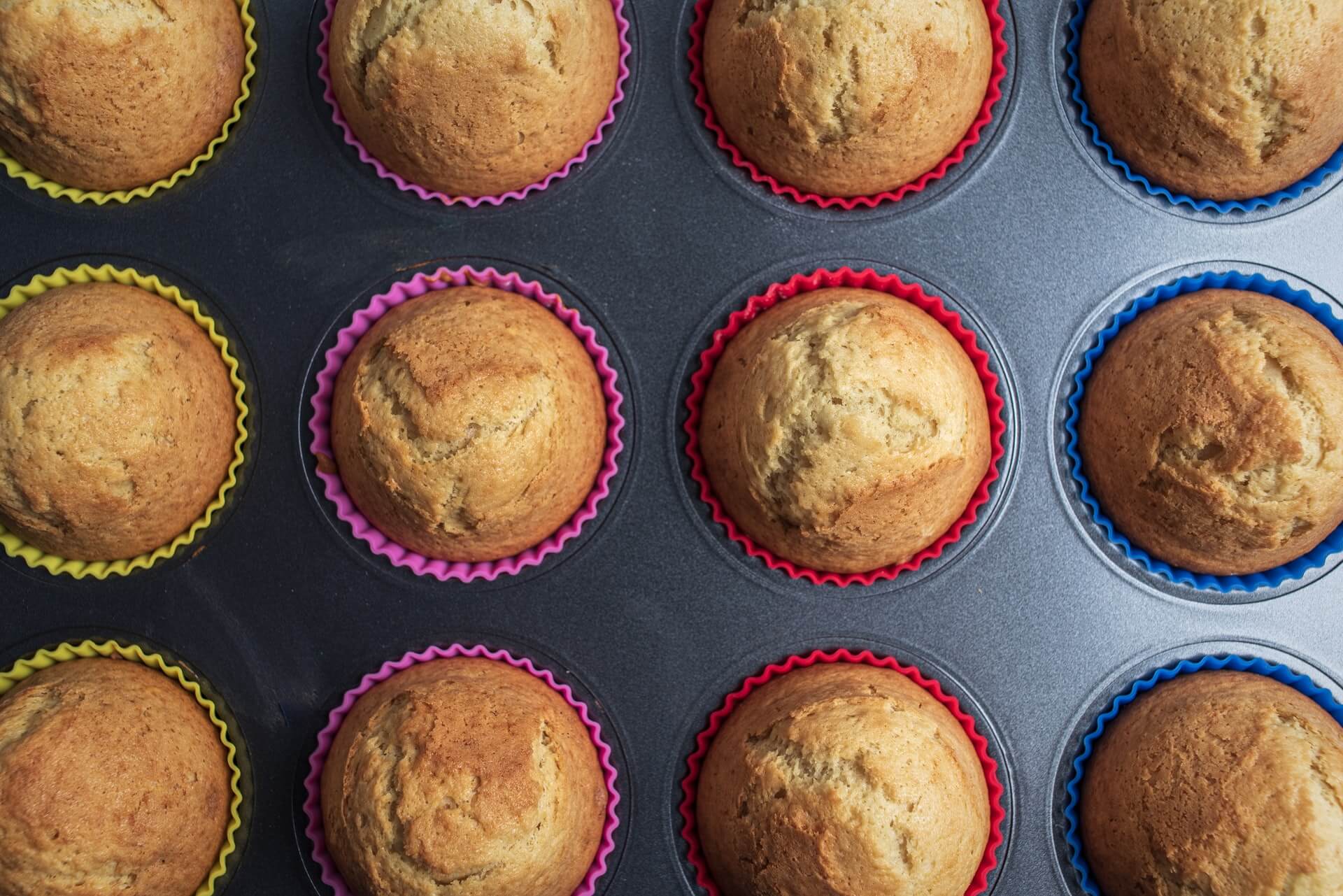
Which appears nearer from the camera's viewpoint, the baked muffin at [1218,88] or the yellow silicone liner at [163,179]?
the baked muffin at [1218,88]

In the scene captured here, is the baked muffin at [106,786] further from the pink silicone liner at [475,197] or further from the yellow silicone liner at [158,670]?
the pink silicone liner at [475,197]

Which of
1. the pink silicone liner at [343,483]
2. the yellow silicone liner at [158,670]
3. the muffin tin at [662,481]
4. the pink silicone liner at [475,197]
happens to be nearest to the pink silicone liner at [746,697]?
the muffin tin at [662,481]

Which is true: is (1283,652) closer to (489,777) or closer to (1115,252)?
(1115,252)

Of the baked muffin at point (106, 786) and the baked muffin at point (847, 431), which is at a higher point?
the baked muffin at point (847, 431)

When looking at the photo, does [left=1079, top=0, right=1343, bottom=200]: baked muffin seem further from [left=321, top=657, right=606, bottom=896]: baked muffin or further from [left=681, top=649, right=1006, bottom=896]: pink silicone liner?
[left=321, top=657, right=606, bottom=896]: baked muffin

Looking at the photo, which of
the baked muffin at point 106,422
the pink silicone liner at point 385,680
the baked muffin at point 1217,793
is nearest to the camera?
the baked muffin at point 1217,793

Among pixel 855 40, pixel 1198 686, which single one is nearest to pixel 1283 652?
pixel 1198 686

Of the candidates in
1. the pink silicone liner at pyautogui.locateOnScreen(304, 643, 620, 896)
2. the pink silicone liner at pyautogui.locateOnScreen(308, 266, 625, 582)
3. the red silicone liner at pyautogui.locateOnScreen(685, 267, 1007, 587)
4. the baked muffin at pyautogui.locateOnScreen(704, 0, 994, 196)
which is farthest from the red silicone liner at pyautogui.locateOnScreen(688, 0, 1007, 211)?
the pink silicone liner at pyautogui.locateOnScreen(304, 643, 620, 896)

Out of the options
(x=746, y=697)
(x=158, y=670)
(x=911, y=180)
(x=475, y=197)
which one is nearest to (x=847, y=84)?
(x=911, y=180)
